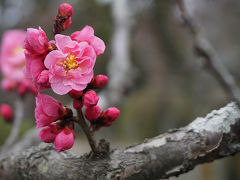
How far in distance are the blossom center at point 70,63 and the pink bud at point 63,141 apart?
19 cm

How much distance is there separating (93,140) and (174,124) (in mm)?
4379

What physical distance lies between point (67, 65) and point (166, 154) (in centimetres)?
40

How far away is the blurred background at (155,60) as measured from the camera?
369 centimetres

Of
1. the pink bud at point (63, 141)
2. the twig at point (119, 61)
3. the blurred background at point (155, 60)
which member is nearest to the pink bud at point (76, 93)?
the pink bud at point (63, 141)

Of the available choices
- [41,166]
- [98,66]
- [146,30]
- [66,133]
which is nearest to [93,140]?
[66,133]

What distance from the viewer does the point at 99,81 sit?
824 millimetres

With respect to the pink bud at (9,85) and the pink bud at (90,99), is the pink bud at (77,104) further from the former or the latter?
the pink bud at (9,85)

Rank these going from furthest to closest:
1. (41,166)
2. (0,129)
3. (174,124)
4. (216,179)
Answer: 1. (174,124)
2. (216,179)
3. (0,129)
4. (41,166)

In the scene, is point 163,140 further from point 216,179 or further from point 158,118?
point 158,118

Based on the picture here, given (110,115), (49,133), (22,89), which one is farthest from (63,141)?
(22,89)

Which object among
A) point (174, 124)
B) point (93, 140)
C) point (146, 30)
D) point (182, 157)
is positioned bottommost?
point (182, 157)

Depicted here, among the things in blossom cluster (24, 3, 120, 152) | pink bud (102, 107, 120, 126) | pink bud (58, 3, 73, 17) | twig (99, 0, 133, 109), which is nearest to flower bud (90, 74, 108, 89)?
blossom cluster (24, 3, 120, 152)

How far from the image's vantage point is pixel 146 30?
7.87 meters

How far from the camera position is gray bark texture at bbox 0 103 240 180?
2.72 ft
